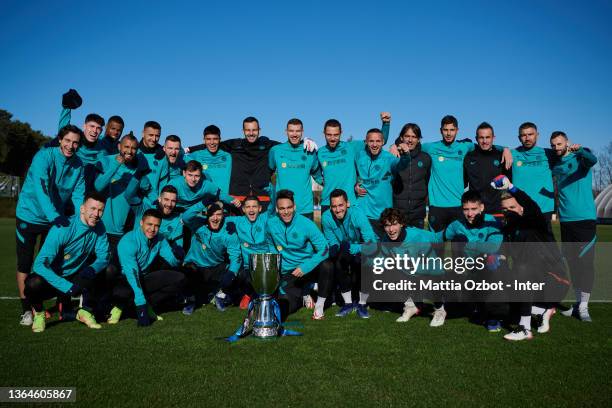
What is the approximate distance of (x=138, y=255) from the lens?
554 centimetres

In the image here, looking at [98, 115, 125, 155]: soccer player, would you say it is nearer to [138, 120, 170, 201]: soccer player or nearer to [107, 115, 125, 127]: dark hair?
Result: [107, 115, 125, 127]: dark hair

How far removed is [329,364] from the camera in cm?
370

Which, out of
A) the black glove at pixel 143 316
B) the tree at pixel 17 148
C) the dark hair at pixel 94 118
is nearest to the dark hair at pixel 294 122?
the dark hair at pixel 94 118

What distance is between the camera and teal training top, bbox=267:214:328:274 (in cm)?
584

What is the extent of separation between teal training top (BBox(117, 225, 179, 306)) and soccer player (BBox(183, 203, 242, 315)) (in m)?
0.48

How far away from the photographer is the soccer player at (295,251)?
568cm

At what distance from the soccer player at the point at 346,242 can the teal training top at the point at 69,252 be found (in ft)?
9.09

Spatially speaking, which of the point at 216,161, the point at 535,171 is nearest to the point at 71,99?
the point at 216,161

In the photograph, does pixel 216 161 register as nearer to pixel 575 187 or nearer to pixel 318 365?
pixel 318 365

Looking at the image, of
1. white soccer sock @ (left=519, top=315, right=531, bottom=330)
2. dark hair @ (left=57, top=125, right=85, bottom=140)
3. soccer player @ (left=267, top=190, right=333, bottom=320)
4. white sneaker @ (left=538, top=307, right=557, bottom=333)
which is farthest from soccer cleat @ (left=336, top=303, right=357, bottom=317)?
dark hair @ (left=57, top=125, right=85, bottom=140)

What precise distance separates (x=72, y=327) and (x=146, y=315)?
79 centimetres

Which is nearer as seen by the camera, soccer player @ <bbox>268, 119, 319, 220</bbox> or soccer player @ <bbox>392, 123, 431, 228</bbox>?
soccer player @ <bbox>392, 123, 431, 228</bbox>

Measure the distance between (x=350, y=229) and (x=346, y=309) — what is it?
3.38ft

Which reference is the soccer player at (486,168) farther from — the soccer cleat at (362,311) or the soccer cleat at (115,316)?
the soccer cleat at (115,316)
